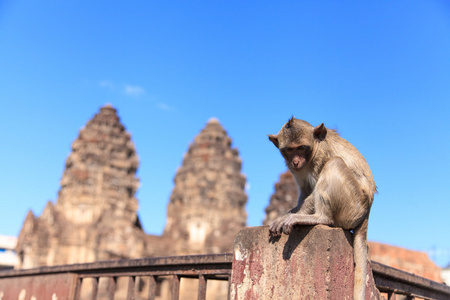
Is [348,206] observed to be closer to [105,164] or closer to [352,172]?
[352,172]

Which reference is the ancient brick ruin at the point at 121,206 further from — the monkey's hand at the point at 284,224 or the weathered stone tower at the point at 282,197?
the monkey's hand at the point at 284,224

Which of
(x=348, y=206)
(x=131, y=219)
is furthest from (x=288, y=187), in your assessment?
(x=348, y=206)

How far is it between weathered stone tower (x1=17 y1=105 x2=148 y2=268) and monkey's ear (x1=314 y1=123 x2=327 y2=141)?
25.2 metres

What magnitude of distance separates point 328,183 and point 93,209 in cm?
2809

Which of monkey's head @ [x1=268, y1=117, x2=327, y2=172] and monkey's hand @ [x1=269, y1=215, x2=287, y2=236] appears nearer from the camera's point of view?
monkey's hand @ [x1=269, y1=215, x2=287, y2=236]

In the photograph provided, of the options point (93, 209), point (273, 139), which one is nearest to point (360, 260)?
point (273, 139)

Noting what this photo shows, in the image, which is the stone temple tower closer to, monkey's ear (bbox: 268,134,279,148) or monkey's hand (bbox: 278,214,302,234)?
monkey's ear (bbox: 268,134,279,148)

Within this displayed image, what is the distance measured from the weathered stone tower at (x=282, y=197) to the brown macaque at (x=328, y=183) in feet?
61.3

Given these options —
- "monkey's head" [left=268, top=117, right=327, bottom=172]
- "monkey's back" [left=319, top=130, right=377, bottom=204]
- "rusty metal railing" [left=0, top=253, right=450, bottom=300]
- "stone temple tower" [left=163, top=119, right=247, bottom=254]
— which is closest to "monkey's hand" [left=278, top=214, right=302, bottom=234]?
"monkey's head" [left=268, top=117, right=327, bottom=172]

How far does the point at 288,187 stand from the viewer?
22500mm

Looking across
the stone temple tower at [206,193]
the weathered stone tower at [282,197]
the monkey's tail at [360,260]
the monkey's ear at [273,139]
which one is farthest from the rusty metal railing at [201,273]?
the stone temple tower at [206,193]

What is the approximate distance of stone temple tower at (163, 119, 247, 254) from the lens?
35.9 metres

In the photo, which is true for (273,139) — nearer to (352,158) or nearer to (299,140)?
(299,140)

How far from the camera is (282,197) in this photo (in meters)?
22.4
